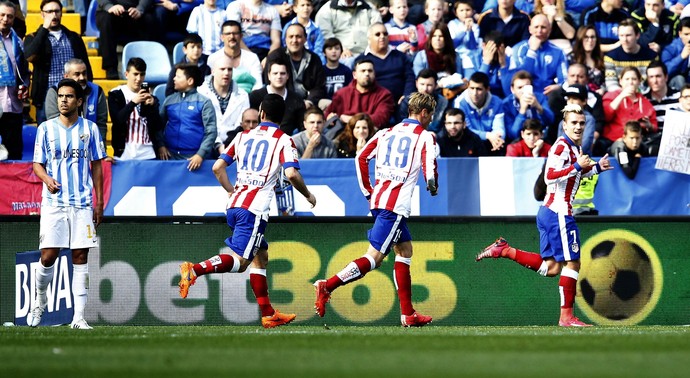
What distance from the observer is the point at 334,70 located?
15.8 metres

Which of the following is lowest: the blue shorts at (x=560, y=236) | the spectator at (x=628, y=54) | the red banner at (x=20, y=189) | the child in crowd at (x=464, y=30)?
the blue shorts at (x=560, y=236)

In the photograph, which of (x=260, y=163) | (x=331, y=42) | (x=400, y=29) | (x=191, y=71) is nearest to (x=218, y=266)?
(x=260, y=163)

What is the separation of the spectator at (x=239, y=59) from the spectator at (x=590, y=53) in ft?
13.7

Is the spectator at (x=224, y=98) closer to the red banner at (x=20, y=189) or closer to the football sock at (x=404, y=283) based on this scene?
the red banner at (x=20, y=189)

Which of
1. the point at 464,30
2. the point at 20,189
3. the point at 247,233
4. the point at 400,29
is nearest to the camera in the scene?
the point at 247,233

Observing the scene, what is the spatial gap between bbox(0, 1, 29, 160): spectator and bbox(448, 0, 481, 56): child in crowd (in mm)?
5700

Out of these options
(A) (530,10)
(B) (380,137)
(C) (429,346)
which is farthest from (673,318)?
(A) (530,10)

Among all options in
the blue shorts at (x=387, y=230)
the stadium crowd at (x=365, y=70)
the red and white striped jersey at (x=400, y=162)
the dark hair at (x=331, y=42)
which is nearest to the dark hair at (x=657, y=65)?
the stadium crowd at (x=365, y=70)

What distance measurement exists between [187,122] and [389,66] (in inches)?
116

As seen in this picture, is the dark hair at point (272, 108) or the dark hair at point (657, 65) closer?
the dark hair at point (272, 108)

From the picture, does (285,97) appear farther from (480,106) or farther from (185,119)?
(480,106)

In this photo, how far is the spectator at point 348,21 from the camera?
16.7 metres

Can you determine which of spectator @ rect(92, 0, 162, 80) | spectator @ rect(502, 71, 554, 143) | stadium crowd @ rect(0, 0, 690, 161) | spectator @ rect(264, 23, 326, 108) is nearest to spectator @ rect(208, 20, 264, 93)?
stadium crowd @ rect(0, 0, 690, 161)

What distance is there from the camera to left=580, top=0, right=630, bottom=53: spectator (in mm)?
17188
